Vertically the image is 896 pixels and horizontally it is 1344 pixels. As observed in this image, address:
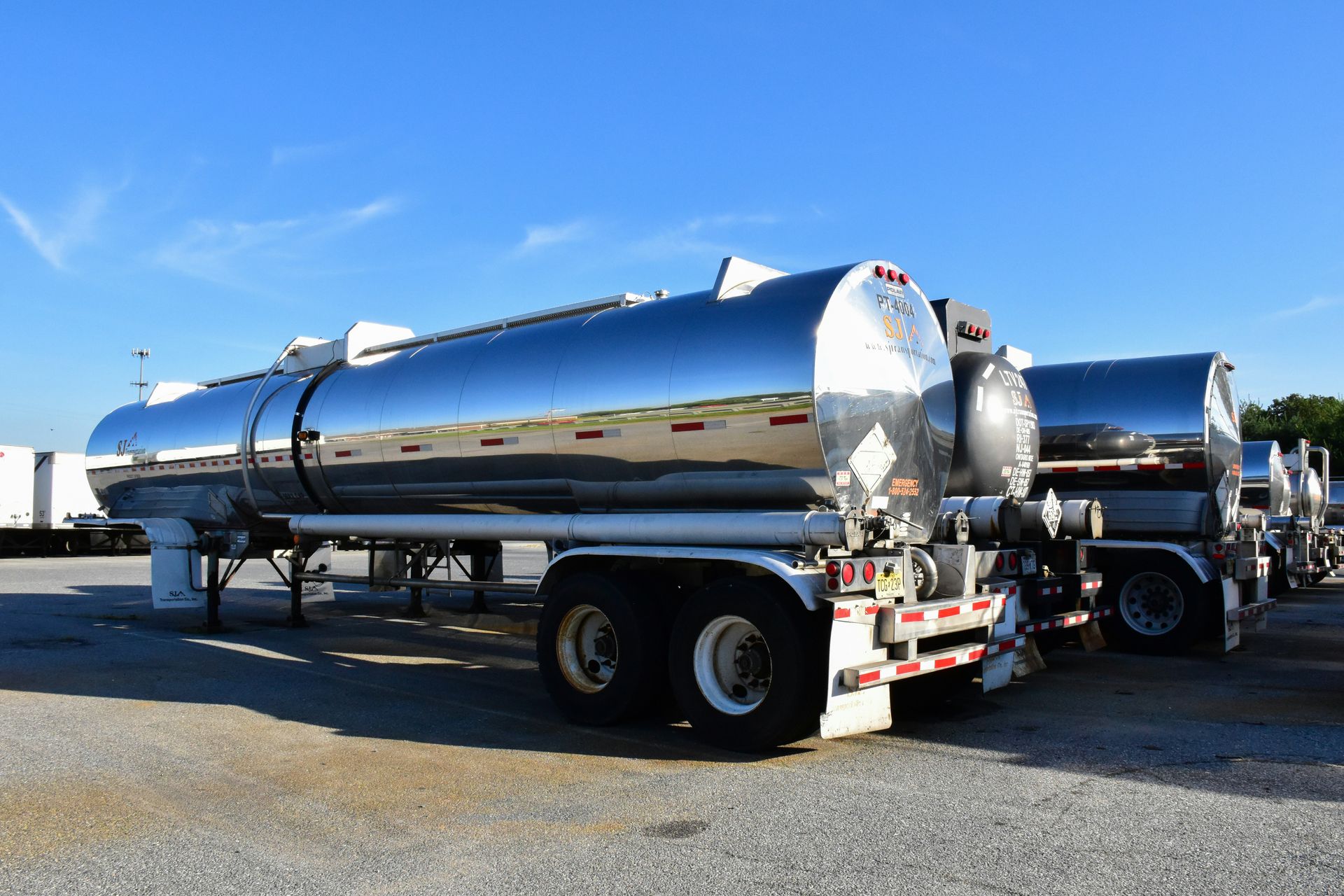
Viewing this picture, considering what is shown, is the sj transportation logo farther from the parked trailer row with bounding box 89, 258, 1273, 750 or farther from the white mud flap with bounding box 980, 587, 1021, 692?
the white mud flap with bounding box 980, 587, 1021, 692

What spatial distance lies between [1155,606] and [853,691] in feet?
22.0

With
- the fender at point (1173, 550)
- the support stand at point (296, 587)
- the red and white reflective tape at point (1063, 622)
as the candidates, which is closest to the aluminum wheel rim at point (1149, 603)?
the fender at point (1173, 550)

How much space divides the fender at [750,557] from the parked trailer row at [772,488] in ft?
0.08

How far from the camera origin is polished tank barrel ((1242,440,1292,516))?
681 inches

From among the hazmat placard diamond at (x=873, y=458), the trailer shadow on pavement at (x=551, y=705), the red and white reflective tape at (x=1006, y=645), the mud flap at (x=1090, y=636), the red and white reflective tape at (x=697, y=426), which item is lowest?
the trailer shadow on pavement at (x=551, y=705)

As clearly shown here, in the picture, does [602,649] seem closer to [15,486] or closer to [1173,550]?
[1173,550]

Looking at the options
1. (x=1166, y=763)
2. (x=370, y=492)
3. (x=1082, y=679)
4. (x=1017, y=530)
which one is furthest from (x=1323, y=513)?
(x=370, y=492)

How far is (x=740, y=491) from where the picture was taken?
7.03 meters

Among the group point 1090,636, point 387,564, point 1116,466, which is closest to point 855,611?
point 1090,636

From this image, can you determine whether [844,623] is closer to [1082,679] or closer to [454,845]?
[454,845]

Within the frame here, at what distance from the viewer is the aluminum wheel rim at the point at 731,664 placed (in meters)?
6.70

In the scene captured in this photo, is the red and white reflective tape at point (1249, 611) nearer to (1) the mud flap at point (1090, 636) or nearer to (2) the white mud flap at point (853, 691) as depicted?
(1) the mud flap at point (1090, 636)

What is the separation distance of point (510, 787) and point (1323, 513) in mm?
24619

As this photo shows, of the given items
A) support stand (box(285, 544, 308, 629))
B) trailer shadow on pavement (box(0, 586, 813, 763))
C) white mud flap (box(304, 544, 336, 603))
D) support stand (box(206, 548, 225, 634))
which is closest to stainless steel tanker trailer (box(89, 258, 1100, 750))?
trailer shadow on pavement (box(0, 586, 813, 763))
